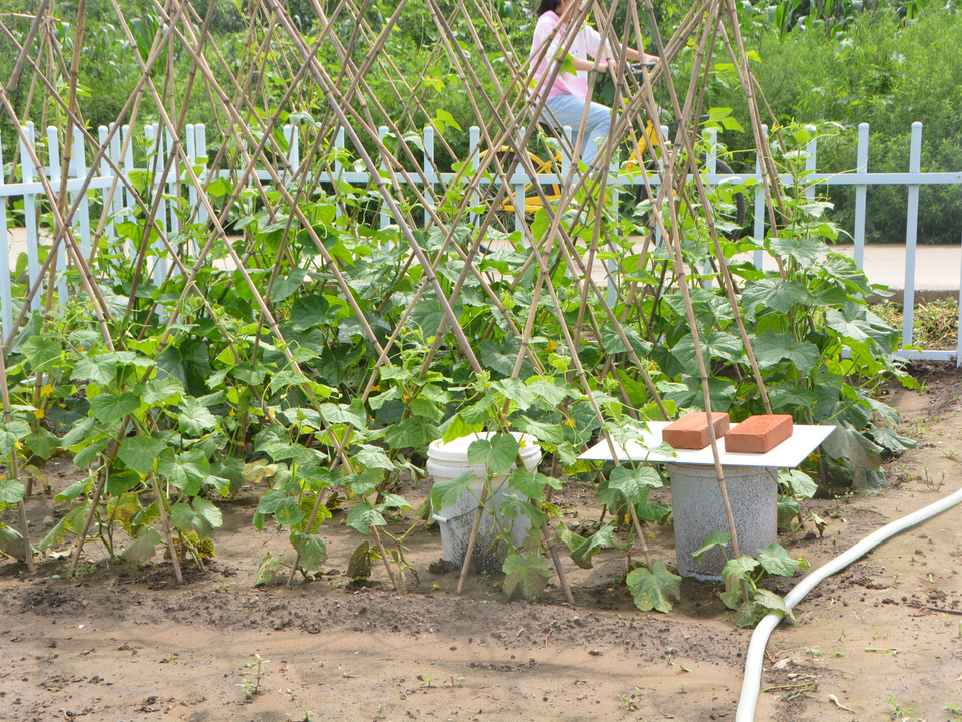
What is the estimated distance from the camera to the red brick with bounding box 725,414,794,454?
8.30ft

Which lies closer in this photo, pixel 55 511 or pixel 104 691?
pixel 104 691

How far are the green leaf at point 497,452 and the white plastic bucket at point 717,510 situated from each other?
22.7 inches

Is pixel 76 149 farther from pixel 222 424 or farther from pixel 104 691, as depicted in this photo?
pixel 104 691

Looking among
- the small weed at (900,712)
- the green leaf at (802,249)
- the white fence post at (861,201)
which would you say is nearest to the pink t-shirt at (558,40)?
the white fence post at (861,201)

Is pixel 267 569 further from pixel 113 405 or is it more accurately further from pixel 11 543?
pixel 11 543

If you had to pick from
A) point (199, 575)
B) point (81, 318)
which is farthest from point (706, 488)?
point (81, 318)

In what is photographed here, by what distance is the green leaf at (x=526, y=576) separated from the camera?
98.3 inches

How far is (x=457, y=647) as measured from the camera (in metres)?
2.27

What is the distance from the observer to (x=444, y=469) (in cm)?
277

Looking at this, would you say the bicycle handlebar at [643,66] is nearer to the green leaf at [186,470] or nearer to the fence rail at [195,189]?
the fence rail at [195,189]

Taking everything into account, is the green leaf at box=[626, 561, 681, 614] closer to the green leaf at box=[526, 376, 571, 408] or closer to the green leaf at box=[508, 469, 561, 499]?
the green leaf at box=[508, 469, 561, 499]

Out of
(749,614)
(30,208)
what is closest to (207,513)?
(749,614)

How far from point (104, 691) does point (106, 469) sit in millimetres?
756

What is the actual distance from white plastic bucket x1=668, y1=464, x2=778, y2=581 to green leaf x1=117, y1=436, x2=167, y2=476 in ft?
4.72
